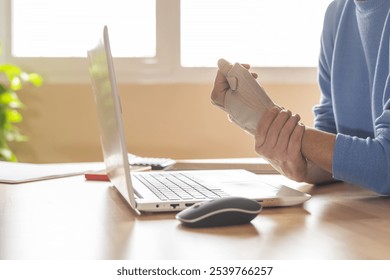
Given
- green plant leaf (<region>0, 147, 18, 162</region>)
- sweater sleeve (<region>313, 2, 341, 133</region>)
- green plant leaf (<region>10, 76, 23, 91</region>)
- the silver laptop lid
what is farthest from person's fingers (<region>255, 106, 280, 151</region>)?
green plant leaf (<region>10, 76, 23, 91</region>)

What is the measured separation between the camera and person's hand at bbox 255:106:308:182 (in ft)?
3.92

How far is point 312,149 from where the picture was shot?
119 cm

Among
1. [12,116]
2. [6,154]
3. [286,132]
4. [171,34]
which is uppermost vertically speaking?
[171,34]

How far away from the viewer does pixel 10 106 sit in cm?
311

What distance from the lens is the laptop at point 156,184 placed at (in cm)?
98

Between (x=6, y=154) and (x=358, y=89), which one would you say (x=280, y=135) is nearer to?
(x=358, y=89)

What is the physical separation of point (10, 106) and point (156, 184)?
2039 mm

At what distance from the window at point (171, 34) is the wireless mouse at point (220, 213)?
2425mm

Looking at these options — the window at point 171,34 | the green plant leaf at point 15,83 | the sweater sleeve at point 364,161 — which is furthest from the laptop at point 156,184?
the window at point 171,34

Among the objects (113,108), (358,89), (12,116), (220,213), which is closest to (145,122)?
(12,116)

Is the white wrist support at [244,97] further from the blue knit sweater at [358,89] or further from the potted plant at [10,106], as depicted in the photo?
the potted plant at [10,106]

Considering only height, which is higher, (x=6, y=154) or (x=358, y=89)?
(x=358, y=89)

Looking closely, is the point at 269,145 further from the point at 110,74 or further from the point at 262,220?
the point at 110,74

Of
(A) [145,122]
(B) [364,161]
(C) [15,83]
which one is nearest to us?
(B) [364,161]
